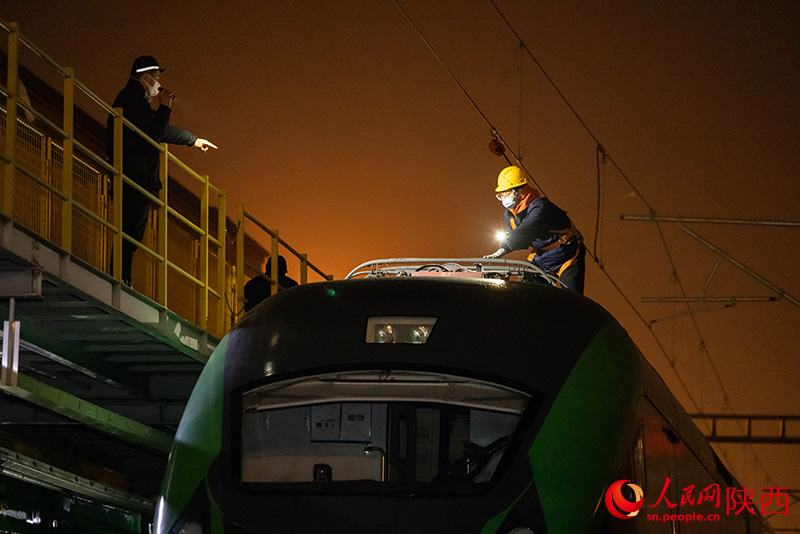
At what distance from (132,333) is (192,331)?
96cm

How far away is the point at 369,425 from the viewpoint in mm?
7184

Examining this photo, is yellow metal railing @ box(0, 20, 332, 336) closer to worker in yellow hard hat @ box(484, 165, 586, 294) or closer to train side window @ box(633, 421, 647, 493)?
worker in yellow hard hat @ box(484, 165, 586, 294)

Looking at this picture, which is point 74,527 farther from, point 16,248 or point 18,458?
point 16,248

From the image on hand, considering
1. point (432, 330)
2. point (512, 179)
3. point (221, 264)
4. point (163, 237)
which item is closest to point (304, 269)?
point (512, 179)

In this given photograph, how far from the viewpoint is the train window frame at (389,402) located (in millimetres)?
6770

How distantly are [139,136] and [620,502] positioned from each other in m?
6.05

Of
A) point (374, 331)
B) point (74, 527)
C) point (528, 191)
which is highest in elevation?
point (528, 191)

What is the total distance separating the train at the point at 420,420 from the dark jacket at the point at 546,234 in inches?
195

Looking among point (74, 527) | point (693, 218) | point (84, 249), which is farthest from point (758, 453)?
point (84, 249)

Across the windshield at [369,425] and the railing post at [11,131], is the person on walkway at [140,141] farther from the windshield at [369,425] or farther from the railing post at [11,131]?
the windshield at [369,425]

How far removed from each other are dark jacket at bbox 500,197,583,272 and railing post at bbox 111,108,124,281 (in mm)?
3840

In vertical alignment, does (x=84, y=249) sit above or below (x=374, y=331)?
above

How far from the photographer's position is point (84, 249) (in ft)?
36.5

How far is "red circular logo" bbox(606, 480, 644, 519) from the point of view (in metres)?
6.66
